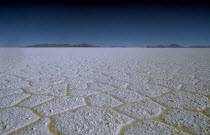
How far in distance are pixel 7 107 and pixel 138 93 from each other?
1.11 m

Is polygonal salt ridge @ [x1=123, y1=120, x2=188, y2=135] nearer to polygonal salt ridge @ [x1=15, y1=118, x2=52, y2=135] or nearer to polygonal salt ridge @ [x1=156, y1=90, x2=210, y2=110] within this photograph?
polygonal salt ridge @ [x1=156, y1=90, x2=210, y2=110]

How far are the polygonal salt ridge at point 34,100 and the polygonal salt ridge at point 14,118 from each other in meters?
0.08

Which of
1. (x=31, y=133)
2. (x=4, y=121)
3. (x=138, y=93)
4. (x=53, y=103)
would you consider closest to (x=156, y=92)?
(x=138, y=93)

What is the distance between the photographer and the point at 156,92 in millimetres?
1500

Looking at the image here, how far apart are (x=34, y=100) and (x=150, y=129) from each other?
946mm

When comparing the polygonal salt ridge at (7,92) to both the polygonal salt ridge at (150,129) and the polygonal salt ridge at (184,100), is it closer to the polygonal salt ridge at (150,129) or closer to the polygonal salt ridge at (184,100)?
the polygonal salt ridge at (150,129)

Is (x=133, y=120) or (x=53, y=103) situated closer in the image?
(x=133, y=120)

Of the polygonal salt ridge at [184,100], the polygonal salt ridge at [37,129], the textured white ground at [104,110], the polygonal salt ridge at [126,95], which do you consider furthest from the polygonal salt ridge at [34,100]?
the polygonal salt ridge at [184,100]

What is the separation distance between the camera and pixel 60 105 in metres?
1.17

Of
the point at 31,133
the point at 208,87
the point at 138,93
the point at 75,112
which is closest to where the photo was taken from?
the point at 31,133

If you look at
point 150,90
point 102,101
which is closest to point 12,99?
point 102,101

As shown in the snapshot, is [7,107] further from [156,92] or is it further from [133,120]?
[156,92]

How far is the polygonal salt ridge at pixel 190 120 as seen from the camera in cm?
86

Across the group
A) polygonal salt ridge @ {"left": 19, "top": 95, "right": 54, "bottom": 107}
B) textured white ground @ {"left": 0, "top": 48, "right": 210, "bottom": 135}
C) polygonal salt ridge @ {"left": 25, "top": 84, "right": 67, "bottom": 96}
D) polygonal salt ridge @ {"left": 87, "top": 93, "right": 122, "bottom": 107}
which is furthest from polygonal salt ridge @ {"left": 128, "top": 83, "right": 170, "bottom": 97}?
polygonal salt ridge @ {"left": 19, "top": 95, "right": 54, "bottom": 107}
